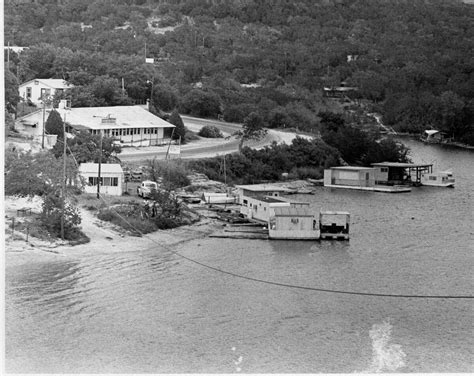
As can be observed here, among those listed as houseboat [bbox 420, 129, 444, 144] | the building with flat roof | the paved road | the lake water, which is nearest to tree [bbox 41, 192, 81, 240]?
the lake water

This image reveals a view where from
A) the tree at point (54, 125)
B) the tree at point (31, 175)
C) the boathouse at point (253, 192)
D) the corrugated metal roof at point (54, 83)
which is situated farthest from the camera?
the corrugated metal roof at point (54, 83)

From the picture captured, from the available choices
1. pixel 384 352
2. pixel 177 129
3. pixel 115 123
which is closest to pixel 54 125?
pixel 115 123

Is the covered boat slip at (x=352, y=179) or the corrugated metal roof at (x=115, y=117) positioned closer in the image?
the covered boat slip at (x=352, y=179)

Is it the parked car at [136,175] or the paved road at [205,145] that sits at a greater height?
the paved road at [205,145]

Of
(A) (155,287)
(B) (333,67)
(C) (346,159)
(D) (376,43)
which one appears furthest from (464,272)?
(D) (376,43)

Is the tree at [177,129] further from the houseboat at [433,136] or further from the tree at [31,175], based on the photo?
the houseboat at [433,136]

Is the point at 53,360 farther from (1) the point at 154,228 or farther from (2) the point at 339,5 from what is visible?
(2) the point at 339,5

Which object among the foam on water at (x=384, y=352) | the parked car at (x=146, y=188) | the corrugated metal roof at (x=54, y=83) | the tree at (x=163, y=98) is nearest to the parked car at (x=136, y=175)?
the parked car at (x=146, y=188)
